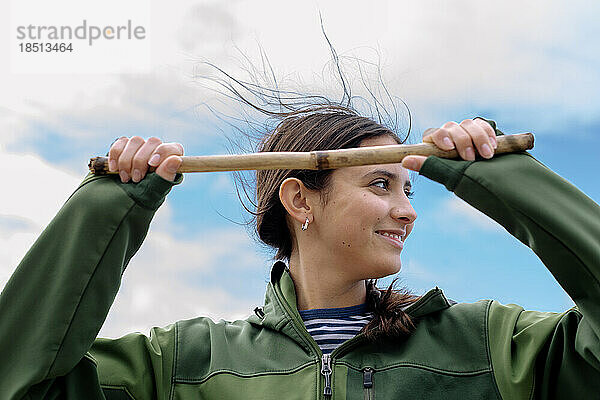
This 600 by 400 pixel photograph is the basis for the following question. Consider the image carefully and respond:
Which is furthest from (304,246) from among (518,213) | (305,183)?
(518,213)

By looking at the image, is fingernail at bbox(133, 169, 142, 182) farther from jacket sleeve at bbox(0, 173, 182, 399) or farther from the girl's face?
the girl's face

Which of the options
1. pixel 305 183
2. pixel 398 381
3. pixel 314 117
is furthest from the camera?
pixel 314 117

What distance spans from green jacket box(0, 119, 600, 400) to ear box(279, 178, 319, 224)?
0.37 metres

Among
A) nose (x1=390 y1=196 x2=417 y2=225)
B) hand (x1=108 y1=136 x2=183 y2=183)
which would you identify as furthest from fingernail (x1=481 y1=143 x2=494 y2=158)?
hand (x1=108 y1=136 x2=183 y2=183)

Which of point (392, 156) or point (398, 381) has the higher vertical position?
point (392, 156)

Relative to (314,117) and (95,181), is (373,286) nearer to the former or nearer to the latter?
(314,117)

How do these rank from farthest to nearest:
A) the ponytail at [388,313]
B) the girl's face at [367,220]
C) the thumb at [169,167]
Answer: the girl's face at [367,220] < the ponytail at [388,313] < the thumb at [169,167]

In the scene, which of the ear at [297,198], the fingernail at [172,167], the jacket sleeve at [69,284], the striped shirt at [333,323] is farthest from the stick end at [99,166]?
the striped shirt at [333,323]

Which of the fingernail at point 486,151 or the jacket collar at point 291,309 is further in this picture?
the jacket collar at point 291,309

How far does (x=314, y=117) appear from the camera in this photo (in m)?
3.72

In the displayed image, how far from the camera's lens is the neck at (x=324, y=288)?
3.36m

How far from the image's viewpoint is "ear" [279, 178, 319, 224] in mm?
3453

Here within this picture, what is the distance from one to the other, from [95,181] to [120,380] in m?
0.77

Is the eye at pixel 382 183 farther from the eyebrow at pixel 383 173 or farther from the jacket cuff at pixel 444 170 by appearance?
the jacket cuff at pixel 444 170
